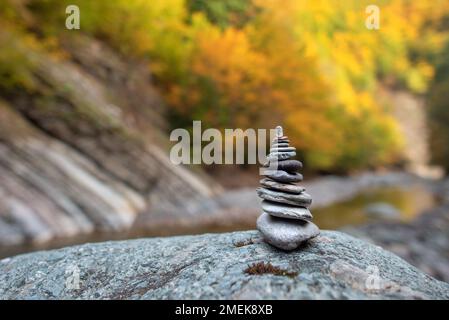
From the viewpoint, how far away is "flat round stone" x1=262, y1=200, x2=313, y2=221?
5.14 meters

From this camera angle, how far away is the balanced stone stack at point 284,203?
516 centimetres

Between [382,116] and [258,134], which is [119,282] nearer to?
[258,134]

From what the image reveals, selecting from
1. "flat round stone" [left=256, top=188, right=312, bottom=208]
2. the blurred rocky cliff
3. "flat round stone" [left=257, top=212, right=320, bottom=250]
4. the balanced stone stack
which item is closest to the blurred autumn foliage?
the blurred rocky cliff

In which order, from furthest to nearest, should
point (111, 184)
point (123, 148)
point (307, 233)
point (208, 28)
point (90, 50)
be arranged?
1. point (90, 50)
2. point (123, 148)
3. point (111, 184)
4. point (208, 28)
5. point (307, 233)

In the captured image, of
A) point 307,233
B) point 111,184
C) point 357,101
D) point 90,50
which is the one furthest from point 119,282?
point 357,101

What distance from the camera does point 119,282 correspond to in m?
5.31

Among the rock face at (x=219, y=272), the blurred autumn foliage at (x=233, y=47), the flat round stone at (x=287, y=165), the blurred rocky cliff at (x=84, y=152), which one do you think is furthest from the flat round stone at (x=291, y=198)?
the blurred rocky cliff at (x=84, y=152)

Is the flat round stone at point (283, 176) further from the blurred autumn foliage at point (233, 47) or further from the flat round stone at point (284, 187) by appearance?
the blurred autumn foliage at point (233, 47)

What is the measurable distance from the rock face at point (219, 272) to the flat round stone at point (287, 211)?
493 millimetres

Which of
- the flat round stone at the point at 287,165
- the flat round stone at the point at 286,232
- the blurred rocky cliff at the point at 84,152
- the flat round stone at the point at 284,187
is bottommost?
the flat round stone at the point at 286,232

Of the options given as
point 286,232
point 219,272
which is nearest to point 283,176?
point 286,232

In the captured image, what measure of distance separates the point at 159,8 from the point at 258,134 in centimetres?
634

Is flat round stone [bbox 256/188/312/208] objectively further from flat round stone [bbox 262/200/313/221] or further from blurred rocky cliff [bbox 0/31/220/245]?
blurred rocky cliff [bbox 0/31/220/245]

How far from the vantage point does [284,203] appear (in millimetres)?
5328
